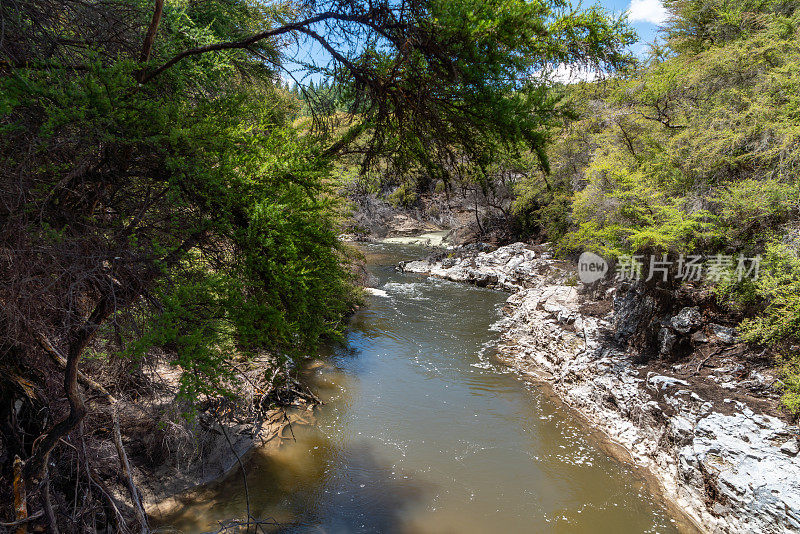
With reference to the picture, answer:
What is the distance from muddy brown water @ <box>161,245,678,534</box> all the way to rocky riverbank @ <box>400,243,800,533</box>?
659mm

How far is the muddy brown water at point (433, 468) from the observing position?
A: 649cm

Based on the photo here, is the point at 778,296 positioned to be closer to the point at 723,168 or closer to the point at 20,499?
the point at 723,168

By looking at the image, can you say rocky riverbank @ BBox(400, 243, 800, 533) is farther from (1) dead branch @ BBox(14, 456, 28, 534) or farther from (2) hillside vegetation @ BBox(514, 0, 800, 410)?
(1) dead branch @ BBox(14, 456, 28, 534)

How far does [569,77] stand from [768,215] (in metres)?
7.01

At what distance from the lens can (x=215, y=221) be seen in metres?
3.92

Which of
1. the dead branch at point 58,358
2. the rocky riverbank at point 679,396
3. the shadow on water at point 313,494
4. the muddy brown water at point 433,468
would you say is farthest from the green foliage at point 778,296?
the dead branch at point 58,358

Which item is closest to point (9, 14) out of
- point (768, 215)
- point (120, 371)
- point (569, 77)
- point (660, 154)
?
point (120, 371)

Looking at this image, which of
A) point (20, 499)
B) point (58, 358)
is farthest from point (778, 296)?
point (20, 499)

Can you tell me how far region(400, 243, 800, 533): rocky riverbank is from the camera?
600 centimetres

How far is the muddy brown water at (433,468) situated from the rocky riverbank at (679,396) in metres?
0.66

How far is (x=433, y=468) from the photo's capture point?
771 cm

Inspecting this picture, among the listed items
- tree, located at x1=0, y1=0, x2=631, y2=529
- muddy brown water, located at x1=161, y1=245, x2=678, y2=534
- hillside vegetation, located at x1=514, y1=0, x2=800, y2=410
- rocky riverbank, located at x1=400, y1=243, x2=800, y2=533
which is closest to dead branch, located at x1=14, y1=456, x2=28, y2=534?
tree, located at x1=0, y1=0, x2=631, y2=529

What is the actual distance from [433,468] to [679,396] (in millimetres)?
5083

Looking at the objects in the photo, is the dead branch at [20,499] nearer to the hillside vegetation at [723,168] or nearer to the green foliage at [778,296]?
the hillside vegetation at [723,168]
